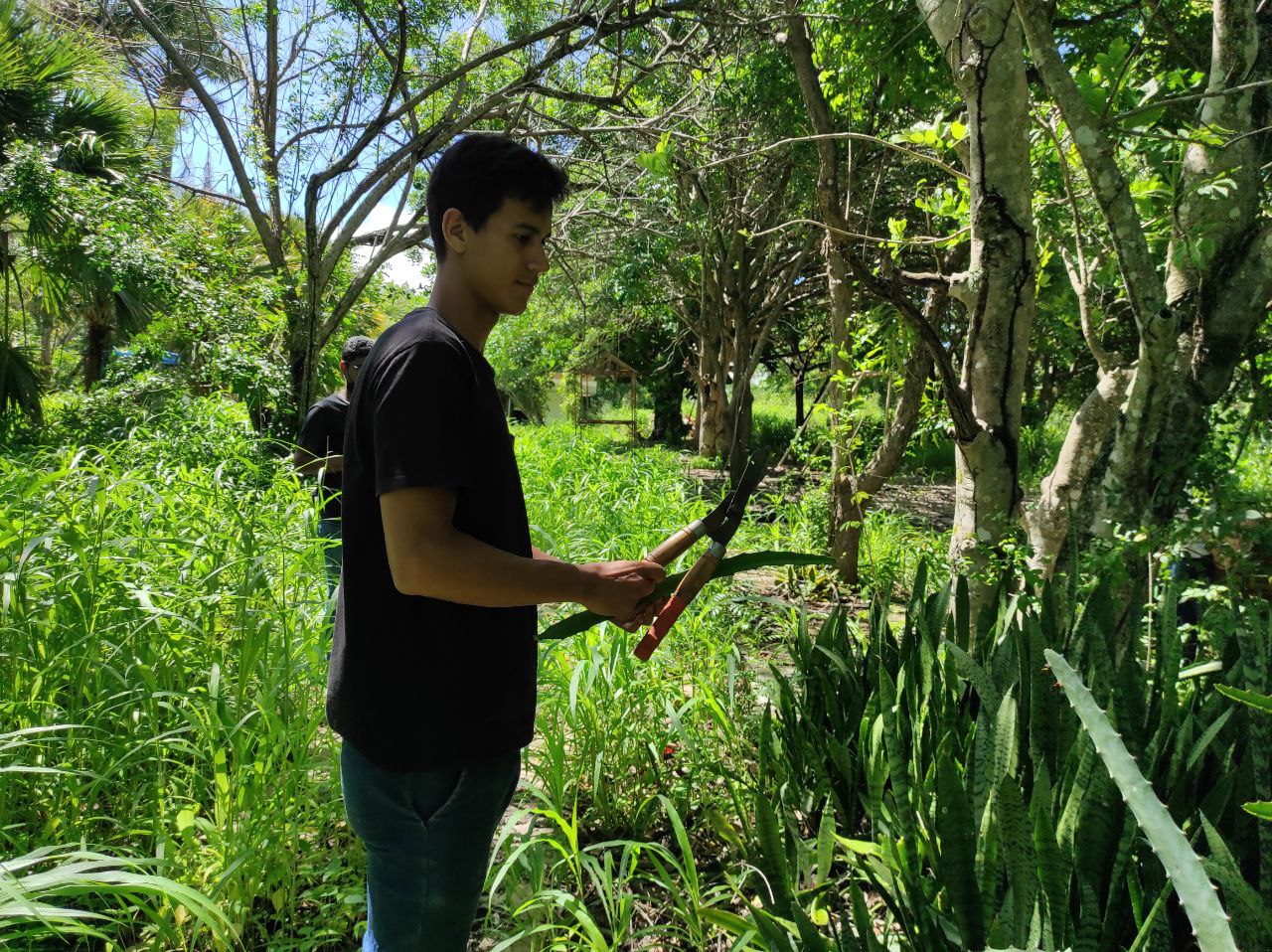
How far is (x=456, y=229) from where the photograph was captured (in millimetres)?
1328

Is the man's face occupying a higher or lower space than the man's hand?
higher

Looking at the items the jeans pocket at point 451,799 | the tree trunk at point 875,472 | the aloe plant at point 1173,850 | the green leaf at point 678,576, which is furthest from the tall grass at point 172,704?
the tree trunk at point 875,472

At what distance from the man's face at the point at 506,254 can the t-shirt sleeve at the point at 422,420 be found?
7.9 inches

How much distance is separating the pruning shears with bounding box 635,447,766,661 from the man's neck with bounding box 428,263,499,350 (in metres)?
0.54

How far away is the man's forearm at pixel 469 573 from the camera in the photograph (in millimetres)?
1104

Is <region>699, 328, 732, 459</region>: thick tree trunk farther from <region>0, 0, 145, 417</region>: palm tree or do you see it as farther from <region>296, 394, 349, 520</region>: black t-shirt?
<region>296, 394, 349, 520</region>: black t-shirt

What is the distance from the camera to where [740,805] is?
7.23 ft

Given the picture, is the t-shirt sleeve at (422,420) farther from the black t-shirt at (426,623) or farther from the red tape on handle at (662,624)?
the red tape on handle at (662,624)

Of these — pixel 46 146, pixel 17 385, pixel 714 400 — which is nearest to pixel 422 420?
pixel 17 385

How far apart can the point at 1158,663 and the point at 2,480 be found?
4.52 m

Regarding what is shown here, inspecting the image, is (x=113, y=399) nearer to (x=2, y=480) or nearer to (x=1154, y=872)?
(x=2, y=480)

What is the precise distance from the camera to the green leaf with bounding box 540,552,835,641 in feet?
4.97

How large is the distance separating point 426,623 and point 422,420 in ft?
1.14

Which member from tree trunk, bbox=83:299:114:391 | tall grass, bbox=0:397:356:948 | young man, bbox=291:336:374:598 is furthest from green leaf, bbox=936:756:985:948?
tree trunk, bbox=83:299:114:391
